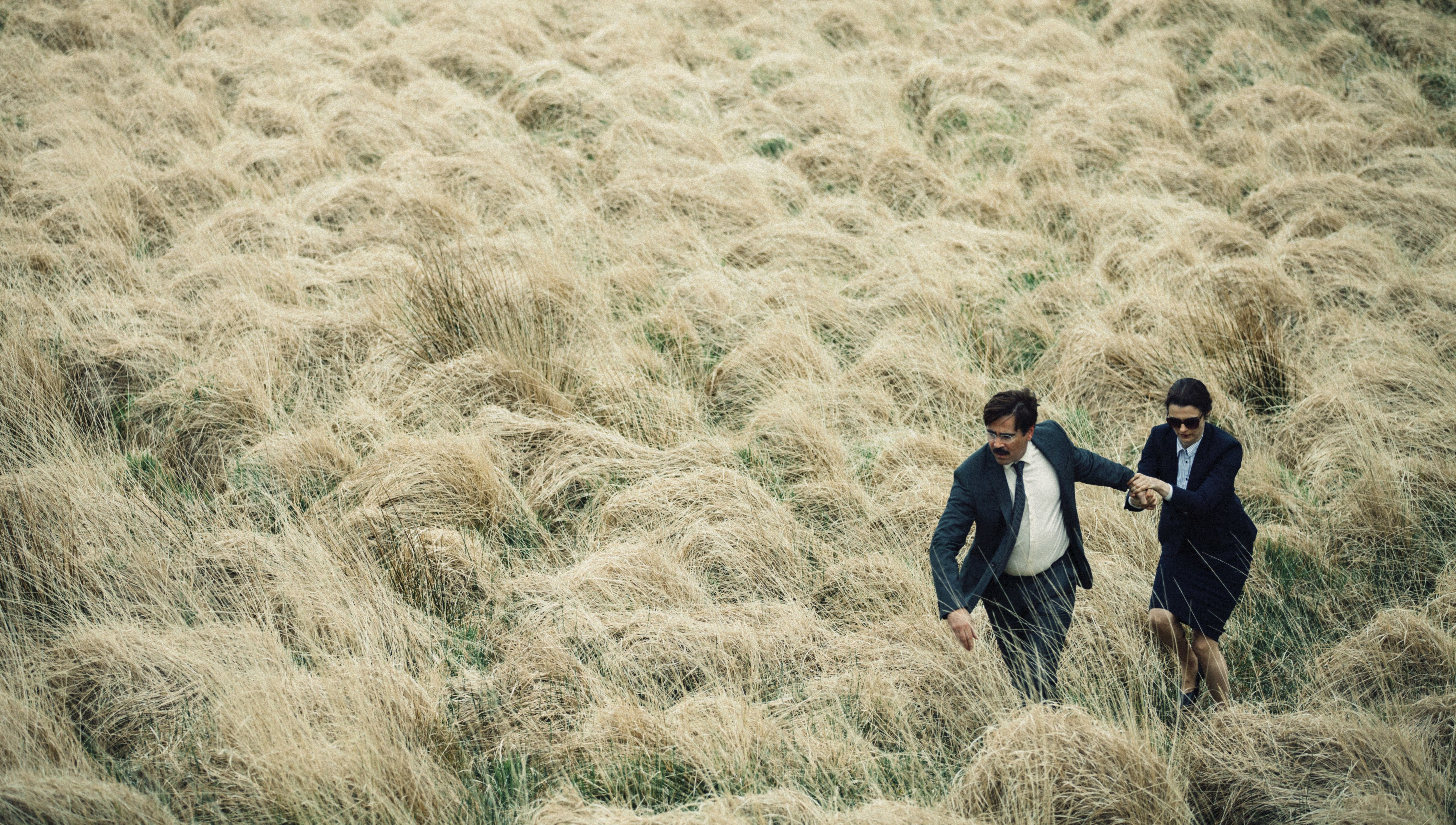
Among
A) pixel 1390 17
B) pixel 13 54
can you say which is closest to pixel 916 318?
pixel 1390 17

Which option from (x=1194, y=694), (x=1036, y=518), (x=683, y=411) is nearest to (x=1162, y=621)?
(x=1194, y=694)

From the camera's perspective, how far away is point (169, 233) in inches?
299

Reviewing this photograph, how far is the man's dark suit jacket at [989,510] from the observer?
11.1ft

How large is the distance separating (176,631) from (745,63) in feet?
29.2

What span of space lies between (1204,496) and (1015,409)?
0.88 m

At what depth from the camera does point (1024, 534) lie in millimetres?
3416

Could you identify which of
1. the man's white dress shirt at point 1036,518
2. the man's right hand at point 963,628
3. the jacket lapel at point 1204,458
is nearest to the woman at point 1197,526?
the jacket lapel at point 1204,458

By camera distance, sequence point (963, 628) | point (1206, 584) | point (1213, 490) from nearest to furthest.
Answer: point (963, 628), point (1213, 490), point (1206, 584)

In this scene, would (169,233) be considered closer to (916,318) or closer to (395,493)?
A: (395,493)

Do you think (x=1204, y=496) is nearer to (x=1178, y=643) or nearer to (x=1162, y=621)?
(x=1162, y=621)

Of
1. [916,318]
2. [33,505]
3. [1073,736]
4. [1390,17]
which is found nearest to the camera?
[1073,736]

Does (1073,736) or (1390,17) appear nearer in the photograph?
Result: (1073,736)

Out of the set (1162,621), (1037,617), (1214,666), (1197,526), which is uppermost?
(1197,526)

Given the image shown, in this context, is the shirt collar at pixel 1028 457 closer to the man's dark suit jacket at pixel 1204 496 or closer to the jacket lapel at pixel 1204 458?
the man's dark suit jacket at pixel 1204 496
